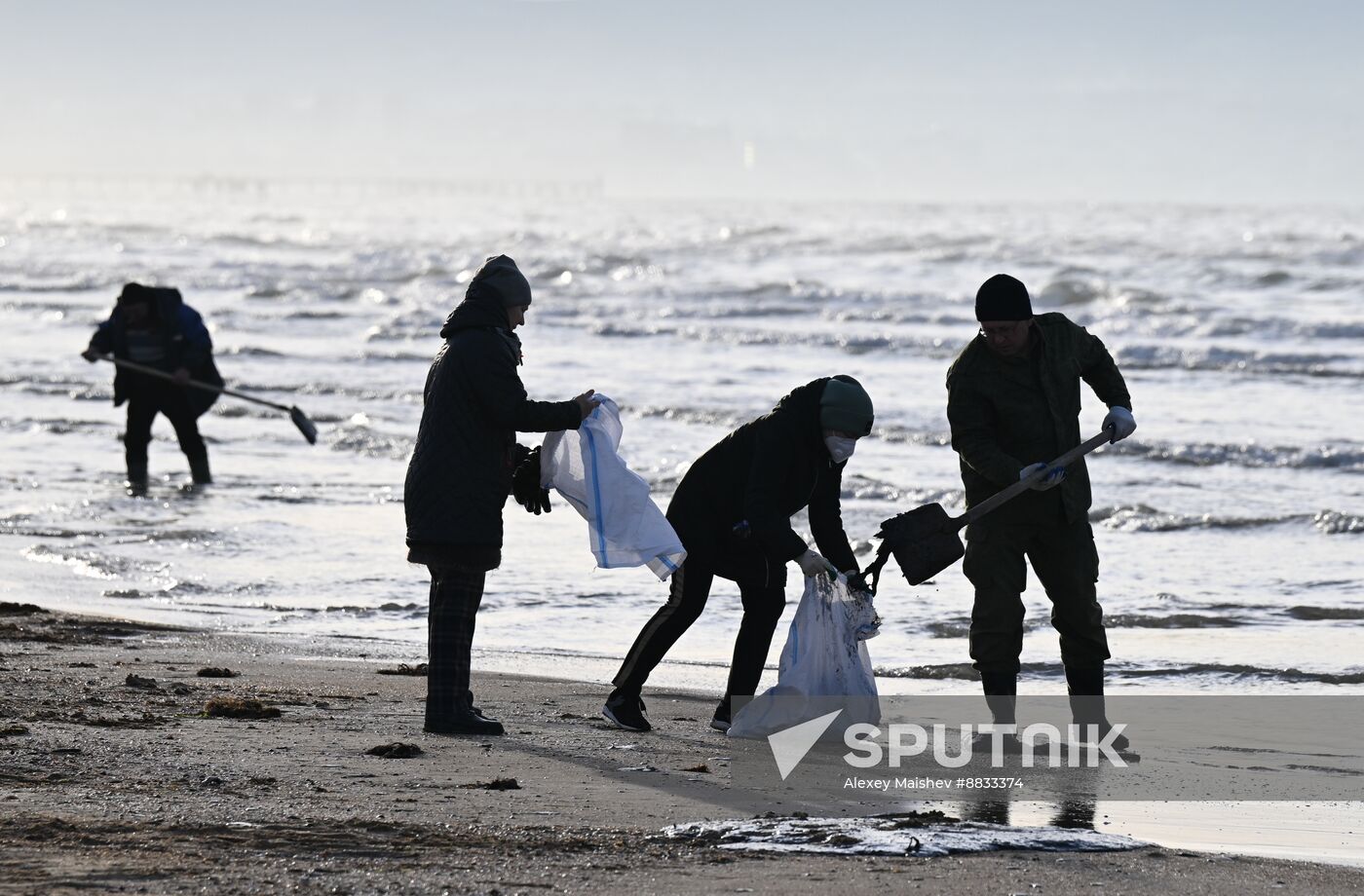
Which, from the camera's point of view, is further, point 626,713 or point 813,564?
point 626,713

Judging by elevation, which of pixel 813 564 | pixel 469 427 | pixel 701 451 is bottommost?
pixel 701 451

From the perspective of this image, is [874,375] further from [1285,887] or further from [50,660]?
[1285,887]

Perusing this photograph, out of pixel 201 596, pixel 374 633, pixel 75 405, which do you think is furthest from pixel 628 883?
pixel 75 405

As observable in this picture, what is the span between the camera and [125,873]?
3467mm

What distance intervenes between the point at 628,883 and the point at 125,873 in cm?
101

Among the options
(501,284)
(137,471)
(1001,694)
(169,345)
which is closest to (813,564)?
(1001,694)

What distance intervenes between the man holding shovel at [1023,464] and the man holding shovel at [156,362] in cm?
735

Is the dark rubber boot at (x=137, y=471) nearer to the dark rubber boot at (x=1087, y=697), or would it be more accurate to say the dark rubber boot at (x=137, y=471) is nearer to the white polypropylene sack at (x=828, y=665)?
the white polypropylene sack at (x=828, y=665)

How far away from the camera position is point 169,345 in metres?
11.6

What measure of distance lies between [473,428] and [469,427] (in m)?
0.01

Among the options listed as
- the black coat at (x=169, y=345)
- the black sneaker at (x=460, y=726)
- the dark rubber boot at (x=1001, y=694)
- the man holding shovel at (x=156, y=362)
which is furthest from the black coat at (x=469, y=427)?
the black coat at (x=169, y=345)

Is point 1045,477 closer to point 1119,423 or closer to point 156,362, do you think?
point 1119,423

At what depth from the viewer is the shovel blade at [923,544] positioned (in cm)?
555

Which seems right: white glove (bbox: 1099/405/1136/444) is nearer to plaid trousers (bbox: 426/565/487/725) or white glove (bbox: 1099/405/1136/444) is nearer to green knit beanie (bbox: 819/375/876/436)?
green knit beanie (bbox: 819/375/876/436)
